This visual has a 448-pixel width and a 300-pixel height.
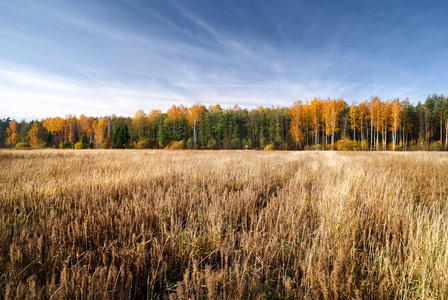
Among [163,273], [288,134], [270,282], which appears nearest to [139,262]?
[163,273]

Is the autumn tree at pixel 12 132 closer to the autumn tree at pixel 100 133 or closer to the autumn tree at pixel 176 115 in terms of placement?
the autumn tree at pixel 100 133

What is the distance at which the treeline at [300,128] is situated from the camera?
1617 inches

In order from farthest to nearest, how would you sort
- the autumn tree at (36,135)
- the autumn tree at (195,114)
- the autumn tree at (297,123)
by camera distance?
the autumn tree at (36,135) → the autumn tree at (195,114) → the autumn tree at (297,123)

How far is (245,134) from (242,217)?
5485 centimetres

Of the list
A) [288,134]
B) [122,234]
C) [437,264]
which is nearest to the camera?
[437,264]

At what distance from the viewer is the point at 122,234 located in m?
2.07

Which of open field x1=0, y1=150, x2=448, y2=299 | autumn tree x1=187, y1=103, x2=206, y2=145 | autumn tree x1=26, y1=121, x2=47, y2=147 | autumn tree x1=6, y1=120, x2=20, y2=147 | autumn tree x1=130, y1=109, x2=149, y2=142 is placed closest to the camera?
open field x1=0, y1=150, x2=448, y2=299

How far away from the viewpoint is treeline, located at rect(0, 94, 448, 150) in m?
41.1

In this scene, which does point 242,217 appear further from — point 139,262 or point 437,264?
point 437,264

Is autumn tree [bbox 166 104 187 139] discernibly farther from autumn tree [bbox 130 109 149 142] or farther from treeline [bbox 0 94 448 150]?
autumn tree [bbox 130 109 149 142]

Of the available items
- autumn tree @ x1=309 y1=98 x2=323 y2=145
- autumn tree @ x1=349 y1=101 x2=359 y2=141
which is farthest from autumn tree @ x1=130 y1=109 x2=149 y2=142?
autumn tree @ x1=349 y1=101 x2=359 y2=141

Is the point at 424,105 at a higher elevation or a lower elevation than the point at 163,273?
higher

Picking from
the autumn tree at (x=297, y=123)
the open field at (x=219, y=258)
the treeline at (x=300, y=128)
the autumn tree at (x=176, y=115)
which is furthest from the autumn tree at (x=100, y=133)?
the open field at (x=219, y=258)

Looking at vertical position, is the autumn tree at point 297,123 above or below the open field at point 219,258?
above
